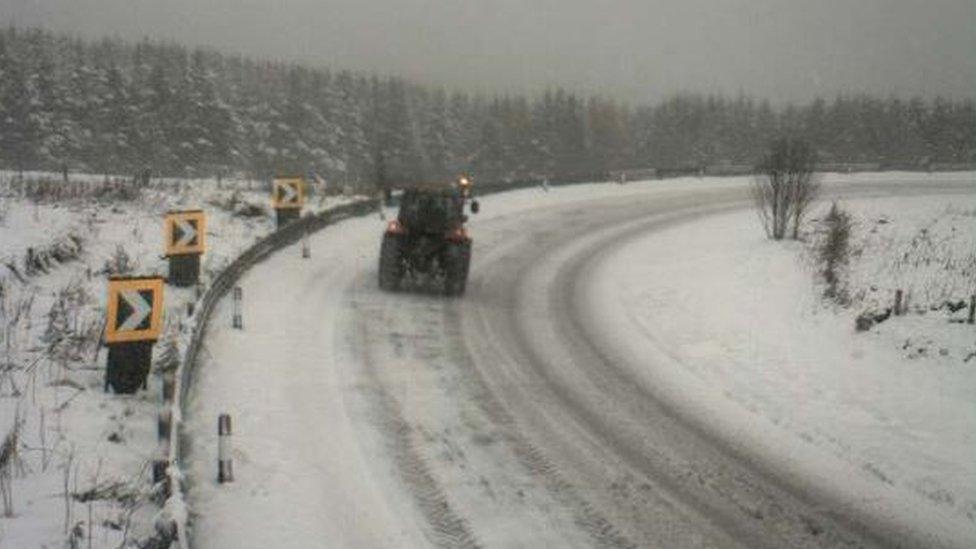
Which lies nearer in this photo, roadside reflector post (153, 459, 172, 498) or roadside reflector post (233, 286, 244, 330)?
roadside reflector post (153, 459, 172, 498)

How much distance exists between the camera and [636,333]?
1655cm

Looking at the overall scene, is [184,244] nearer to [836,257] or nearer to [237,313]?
[237,313]

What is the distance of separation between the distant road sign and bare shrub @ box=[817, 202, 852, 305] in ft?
42.7

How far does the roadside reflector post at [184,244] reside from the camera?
15.6 m

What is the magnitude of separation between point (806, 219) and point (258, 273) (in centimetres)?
1994

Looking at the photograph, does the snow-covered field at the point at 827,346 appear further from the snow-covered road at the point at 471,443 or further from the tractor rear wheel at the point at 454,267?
the tractor rear wheel at the point at 454,267

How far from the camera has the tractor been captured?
18000 mm

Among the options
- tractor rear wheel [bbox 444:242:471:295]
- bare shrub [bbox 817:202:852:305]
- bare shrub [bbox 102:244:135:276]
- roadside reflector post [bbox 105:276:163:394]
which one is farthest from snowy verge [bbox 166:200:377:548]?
bare shrub [bbox 817:202:852:305]

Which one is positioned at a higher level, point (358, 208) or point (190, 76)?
point (190, 76)

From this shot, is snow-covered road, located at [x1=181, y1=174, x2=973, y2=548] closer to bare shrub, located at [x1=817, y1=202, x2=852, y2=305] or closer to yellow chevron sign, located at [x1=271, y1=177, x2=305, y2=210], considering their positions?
bare shrub, located at [x1=817, y1=202, x2=852, y2=305]

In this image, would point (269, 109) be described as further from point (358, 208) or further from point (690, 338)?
point (690, 338)

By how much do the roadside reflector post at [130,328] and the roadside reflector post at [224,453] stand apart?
2311mm

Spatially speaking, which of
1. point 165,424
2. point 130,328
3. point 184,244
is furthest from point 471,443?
point 184,244

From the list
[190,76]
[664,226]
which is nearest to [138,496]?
[664,226]
